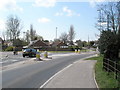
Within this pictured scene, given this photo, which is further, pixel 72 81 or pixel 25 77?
pixel 25 77

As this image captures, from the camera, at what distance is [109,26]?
27.7 m

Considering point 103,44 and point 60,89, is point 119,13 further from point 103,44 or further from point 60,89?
point 60,89

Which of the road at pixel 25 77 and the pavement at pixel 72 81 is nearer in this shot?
the pavement at pixel 72 81

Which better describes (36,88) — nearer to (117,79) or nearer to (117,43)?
(117,79)

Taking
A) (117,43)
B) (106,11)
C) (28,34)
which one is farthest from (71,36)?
(117,43)

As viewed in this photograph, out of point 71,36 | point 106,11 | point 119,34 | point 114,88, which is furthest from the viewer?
point 71,36

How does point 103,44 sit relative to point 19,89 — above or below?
above

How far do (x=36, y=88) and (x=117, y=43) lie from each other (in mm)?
13619

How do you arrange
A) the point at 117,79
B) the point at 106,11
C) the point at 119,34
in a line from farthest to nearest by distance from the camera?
the point at 106,11, the point at 119,34, the point at 117,79

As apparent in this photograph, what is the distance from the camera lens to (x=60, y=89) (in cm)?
965

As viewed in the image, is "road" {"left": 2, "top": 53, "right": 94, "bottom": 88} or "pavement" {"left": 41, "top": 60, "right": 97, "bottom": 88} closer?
"pavement" {"left": 41, "top": 60, "right": 97, "bottom": 88}

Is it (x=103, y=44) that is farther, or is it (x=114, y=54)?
(x=103, y=44)

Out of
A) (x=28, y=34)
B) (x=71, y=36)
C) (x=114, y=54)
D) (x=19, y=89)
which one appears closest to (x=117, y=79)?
(x=19, y=89)

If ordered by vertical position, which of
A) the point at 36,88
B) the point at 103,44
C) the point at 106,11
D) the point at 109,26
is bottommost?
the point at 36,88
